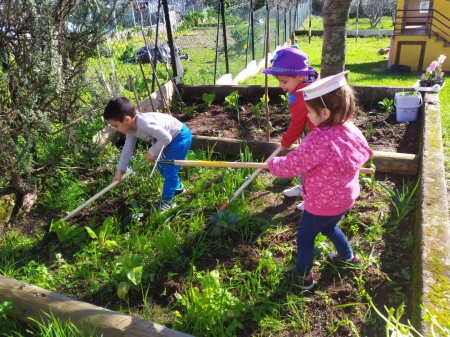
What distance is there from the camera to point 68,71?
11.1 feet

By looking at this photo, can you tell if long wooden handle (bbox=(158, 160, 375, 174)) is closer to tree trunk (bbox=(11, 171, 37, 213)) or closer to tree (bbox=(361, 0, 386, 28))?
tree trunk (bbox=(11, 171, 37, 213))

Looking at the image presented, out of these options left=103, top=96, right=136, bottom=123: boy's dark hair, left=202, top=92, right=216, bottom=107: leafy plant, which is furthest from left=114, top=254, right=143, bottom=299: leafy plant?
left=202, top=92, right=216, bottom=107: leafy plant

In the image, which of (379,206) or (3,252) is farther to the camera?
(379,206)

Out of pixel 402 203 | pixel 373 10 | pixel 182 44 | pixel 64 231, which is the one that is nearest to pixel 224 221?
pixel 64 231

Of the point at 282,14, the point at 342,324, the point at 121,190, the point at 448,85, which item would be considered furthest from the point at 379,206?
the point at 282,14

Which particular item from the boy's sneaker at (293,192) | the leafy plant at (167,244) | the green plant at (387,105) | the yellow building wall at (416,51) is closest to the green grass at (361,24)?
the yellow building wall at (416,51)

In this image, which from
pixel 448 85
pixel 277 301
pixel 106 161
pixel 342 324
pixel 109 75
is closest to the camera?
pixel 342 324

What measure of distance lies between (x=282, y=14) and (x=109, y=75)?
35.8ft

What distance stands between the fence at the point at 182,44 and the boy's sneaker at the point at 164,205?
4.38ft

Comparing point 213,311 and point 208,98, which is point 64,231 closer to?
point 213,311

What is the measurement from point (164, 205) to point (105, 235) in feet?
1.90

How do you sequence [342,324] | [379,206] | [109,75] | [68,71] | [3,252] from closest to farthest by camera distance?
[342,324], [3,252], [379,206], [68,71], [109,75]

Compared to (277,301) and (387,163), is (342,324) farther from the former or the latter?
(387,163)

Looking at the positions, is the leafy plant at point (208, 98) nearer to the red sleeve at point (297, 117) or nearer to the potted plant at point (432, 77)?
the red sleeve at point (297, 117)
